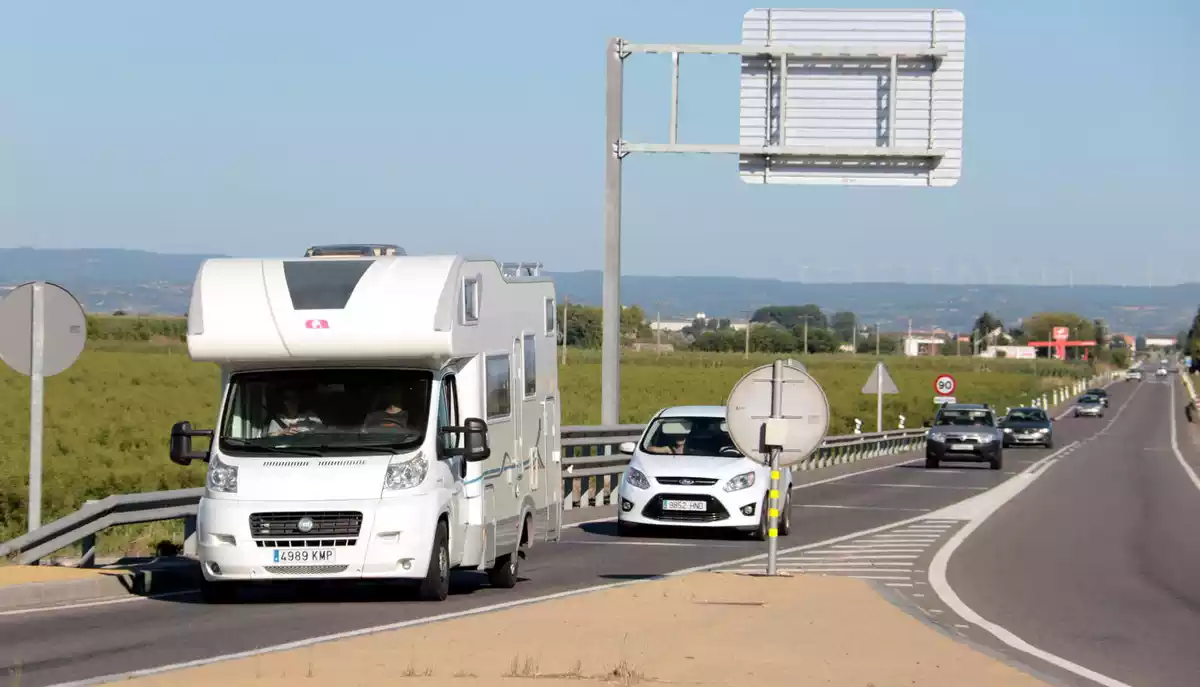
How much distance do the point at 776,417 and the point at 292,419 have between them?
411cm

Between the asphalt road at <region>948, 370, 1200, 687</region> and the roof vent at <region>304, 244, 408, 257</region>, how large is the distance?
579 cm

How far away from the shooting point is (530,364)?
56.2ft

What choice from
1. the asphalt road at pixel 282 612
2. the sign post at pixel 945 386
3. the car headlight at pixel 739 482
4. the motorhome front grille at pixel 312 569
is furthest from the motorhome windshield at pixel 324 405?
the sign post at pixel 945 386

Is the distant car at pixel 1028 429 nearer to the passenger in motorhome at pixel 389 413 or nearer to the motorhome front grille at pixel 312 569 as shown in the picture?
the passenger in motorhome at pixel 389 413

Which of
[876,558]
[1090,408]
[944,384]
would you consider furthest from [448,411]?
[1090,408]

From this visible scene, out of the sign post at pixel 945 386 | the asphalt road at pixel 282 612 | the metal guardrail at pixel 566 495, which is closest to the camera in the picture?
the asphalt road at pixel 282 612

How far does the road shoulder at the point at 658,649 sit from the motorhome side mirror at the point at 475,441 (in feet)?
4.62

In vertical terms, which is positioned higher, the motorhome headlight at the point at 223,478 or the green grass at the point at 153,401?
the motorhome headlight at the point at 223,478

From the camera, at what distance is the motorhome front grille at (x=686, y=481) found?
21.9 m

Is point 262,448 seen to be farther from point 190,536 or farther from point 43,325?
point 190,536

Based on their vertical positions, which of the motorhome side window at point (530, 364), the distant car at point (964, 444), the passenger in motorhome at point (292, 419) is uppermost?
the motorhome side window at point (530, 364)

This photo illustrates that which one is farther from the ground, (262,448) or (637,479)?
(262,448)

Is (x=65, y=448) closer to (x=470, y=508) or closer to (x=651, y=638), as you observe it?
(x=470, y=508)

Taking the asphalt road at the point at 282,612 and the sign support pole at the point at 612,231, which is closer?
the asphalt road at the point at 282,612
